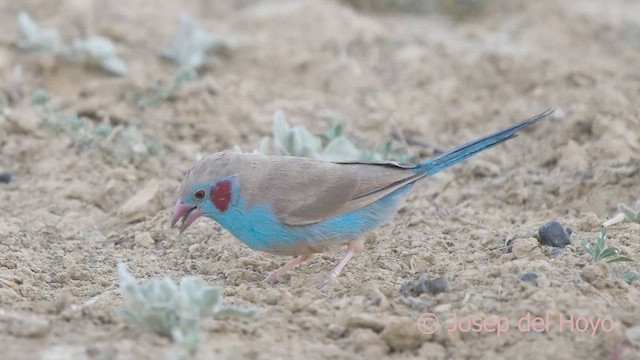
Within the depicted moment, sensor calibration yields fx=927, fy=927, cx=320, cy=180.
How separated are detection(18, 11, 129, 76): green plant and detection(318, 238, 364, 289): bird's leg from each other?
3242 millimetres

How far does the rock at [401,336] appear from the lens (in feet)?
11.8

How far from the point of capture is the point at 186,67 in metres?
7.32

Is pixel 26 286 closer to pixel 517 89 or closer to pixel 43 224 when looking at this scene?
pixel 43 224

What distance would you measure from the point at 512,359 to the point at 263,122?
3606 millimetres

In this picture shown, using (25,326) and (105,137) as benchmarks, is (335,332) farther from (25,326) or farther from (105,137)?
(105,137)

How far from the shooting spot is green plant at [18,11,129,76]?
7.19m

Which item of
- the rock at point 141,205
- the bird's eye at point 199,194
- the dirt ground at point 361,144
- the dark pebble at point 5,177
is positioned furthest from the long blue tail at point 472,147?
the dark pebble at point 5,177

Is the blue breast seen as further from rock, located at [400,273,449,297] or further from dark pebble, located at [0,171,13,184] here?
dark pebble, located at [0,171,13,184]

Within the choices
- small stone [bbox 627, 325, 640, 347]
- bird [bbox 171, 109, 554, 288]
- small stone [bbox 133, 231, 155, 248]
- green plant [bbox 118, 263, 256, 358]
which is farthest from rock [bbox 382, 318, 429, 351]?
small stone [bbox 133, 231, 155, 248]

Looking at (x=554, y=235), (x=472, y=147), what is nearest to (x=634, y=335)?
(x=554, y=235)

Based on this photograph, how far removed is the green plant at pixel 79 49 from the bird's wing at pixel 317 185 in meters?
2.95

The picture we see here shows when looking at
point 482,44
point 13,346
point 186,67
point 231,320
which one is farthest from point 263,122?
point 13,346

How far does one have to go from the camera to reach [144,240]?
5.16 metres

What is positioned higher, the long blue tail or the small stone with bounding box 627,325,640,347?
the long blue tail
